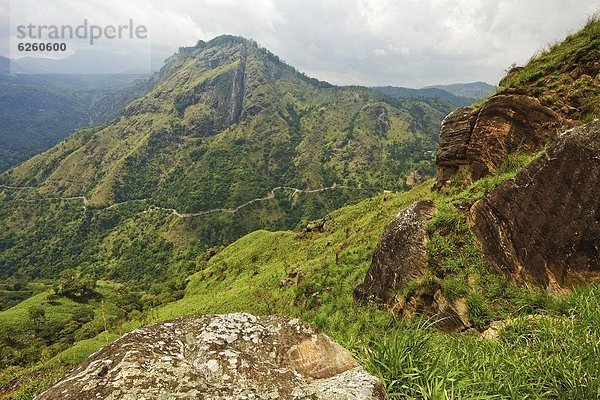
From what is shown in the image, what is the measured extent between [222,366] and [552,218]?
443 inches

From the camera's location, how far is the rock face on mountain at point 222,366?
11.1 feet

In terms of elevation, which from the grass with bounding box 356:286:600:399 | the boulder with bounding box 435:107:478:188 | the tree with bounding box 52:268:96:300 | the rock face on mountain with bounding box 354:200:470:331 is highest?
the boulder with bounding box 435:107:478:188

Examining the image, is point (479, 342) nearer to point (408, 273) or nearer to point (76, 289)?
point (408, 273)

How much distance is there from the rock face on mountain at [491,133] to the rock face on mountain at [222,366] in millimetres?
15565

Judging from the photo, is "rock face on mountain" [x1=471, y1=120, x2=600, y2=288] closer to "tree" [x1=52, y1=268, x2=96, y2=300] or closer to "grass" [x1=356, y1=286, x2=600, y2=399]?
"grass" [x1=356, y1=286, x2=600, y2=399]

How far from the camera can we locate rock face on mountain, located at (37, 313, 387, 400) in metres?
3.40

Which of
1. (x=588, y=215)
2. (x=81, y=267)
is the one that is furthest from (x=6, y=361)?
(x=81, y=267)

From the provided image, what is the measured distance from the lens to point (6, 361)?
62750 millimetres

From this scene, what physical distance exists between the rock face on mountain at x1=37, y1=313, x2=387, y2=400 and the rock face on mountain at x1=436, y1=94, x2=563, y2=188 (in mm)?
15565

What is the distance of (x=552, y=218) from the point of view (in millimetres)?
10648

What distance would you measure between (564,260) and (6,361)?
285 ft

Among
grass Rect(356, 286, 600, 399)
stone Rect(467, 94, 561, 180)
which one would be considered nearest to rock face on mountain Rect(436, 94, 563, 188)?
stone Rect(467, 94, 561, 180)

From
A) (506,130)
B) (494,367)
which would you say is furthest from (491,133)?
(494,367)

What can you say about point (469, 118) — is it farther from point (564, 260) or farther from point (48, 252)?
point (48, 252)
